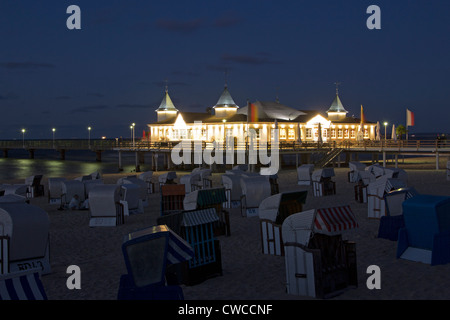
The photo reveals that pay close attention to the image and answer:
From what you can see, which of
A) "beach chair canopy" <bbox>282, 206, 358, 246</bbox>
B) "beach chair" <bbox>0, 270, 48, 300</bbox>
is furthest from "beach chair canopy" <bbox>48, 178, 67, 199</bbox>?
"beach chair" <bbox>0, 270, 48, 300</bbox>

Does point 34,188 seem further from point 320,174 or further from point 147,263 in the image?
point 147,263

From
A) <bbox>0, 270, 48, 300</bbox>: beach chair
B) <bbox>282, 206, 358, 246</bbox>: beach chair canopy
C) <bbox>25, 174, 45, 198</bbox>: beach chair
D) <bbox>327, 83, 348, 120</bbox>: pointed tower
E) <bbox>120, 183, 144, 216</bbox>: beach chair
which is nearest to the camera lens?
<bbox>0, 270, 48, 300</bbox>: beach chair

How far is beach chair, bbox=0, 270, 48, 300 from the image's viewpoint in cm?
603

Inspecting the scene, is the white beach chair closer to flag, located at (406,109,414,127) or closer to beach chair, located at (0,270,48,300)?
beach chair, located at (0,270,48,300)

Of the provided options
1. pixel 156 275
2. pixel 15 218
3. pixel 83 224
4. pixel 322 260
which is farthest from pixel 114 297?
pixel 83 224

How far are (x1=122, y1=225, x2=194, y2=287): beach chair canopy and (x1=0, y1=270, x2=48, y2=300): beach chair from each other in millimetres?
1217

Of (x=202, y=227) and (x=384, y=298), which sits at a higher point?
(x=202, y=227)

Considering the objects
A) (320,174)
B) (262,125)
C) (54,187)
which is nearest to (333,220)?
(320,174)

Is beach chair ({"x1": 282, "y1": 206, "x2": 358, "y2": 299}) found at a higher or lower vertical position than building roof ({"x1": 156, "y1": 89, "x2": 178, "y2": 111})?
lower

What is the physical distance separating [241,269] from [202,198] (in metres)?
3.90

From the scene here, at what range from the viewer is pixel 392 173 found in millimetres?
21859

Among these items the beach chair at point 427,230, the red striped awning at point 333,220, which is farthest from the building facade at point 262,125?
the red striped awning at point 333,220

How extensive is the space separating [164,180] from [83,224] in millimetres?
9483
